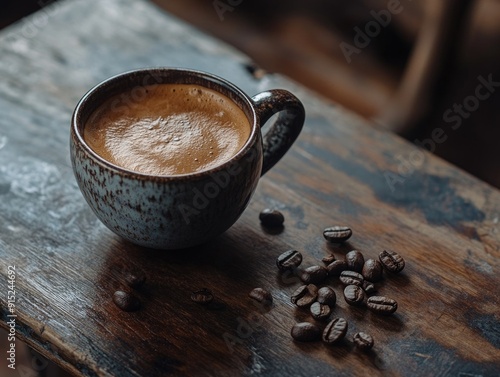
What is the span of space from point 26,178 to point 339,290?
2.04 feet

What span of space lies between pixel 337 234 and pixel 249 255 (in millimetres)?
164

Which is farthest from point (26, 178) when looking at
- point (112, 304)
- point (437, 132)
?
point (437, 132)

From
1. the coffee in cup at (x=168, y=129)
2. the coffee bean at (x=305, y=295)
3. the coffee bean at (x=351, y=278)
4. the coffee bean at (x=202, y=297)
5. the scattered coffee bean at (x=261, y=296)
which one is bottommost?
the coffee bean at (x=202, y=297)

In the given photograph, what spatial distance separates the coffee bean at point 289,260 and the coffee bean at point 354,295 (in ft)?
0.32

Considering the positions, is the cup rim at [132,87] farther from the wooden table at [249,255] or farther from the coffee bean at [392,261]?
the coffee bean at [392,261]

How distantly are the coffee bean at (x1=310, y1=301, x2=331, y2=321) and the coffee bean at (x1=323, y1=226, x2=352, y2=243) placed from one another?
0.17m

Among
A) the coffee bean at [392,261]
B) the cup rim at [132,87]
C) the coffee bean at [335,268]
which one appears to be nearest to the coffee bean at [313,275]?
the coffee bean at [335,268]

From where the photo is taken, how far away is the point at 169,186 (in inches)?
42.2

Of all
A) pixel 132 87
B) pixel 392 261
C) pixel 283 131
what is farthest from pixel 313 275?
pixel 132 87

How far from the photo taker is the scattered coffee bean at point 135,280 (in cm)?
117

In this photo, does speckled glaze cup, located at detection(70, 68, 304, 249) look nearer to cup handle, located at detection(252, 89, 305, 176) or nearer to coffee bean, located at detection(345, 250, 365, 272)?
cup handle, located at detection(252, 89, 305, 176)

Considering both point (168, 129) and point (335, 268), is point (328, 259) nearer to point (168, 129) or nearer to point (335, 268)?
point (335, 268)

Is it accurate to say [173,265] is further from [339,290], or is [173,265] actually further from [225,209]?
[339,290]

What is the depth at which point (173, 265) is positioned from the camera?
122 cm
